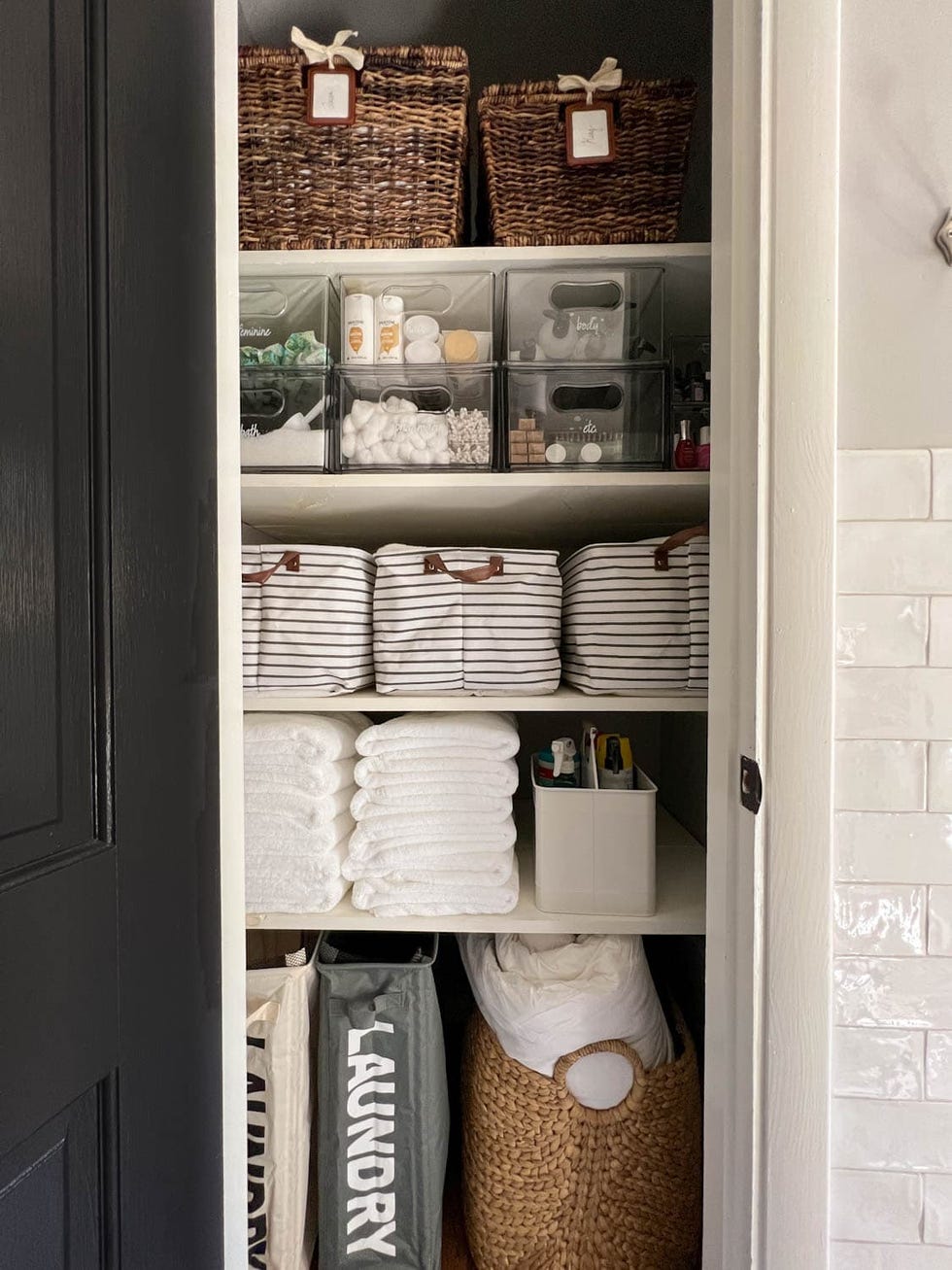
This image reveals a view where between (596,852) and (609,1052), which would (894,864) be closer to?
(596,852)

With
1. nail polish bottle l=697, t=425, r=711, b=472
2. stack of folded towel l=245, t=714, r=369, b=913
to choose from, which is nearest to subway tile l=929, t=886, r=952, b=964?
nail polish bottle l=697, t=425, r=711, b=472

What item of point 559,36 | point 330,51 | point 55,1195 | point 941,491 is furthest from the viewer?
point 559,36

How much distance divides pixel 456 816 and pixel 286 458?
2.05 ft

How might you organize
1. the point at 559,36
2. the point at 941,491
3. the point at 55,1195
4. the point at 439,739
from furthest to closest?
the point at 559,36
the point at 439,739
the point at 941,491
the point at 55,1195

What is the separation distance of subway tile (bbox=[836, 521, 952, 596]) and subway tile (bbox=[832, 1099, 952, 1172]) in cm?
57

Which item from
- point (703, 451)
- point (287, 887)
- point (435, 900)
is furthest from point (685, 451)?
point (287, 887)

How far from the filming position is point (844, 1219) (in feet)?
2.46

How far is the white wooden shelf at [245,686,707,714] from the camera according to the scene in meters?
1.05

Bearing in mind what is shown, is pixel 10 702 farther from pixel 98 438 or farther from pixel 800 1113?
pixel 800 1113

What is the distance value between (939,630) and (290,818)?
901 millimetres

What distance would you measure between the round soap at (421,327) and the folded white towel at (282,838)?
78 centimetres

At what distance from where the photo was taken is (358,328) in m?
1.04

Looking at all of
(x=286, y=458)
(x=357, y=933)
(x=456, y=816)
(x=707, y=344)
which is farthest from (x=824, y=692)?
(x=357, y=933)

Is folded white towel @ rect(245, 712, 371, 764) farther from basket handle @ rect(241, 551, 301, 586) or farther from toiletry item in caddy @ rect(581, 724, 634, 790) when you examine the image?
toiletry item in caddy @ rect(581, 724, 634, 790)
